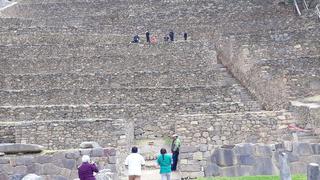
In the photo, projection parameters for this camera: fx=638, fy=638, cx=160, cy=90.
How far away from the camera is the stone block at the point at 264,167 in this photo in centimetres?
1500

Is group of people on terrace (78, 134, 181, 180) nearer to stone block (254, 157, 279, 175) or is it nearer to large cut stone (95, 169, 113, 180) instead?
large cut stone (95, 169, 113, 180)

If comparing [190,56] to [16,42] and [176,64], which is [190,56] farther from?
[16,42]

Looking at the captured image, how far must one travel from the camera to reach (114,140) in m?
20.5

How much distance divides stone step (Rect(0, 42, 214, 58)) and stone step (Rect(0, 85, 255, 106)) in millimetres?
4530

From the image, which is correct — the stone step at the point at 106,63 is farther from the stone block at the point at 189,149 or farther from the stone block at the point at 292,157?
the stone block at the point at 292,157

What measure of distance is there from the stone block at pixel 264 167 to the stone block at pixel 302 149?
63 cm

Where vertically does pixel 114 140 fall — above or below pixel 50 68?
below

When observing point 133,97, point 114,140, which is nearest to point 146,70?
point 133,97

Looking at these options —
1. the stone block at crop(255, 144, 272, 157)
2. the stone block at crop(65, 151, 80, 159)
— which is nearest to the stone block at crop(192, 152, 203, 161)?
the stone block at crop(255, 144, 272, 157)

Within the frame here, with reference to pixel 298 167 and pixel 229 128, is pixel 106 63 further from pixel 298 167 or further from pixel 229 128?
Result: pixel 298 167

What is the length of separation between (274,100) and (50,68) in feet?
33.6

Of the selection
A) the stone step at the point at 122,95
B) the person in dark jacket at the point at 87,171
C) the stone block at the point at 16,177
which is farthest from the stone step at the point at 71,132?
the person in dark jacket at the point at 87,171

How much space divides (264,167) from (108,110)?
991cm

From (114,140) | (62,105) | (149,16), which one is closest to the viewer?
(114,140)
